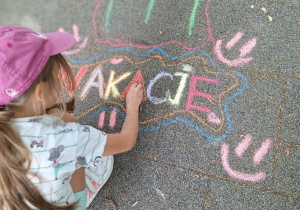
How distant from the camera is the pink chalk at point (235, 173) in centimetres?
189

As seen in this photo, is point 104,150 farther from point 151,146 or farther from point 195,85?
point 195,85

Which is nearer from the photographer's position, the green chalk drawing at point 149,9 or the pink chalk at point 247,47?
the pink chalk at point 247,47

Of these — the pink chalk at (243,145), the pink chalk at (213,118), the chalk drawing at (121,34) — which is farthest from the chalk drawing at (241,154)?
the chalk drawing at (121,34)

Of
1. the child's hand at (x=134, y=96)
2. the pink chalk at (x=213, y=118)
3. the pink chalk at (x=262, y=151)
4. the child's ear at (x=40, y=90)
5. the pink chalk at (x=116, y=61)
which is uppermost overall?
the child's ear at (x=40, y=90)

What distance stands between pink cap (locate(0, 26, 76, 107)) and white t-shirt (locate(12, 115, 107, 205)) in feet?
0.62

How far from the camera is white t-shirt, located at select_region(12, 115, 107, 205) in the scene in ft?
4.66

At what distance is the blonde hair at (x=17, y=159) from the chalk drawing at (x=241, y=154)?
127cm

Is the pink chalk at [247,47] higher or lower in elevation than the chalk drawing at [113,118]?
higher

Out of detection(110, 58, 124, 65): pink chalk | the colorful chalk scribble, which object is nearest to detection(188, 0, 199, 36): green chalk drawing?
the colorful chalk scribble

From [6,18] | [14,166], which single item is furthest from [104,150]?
[6,18]

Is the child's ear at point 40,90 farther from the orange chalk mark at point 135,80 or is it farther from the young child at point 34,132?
the orange chalk mark at point 135,80

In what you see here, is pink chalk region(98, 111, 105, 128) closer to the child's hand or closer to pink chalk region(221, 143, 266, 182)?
the child's hand

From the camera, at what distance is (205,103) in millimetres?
2115

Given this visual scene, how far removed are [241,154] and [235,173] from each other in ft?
0.48
